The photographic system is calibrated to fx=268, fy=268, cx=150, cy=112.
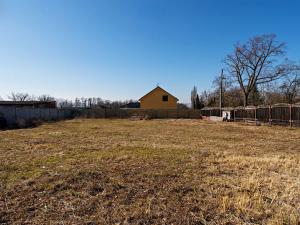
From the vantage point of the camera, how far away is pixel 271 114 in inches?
776

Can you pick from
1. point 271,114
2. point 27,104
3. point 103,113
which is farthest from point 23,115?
point 271,114

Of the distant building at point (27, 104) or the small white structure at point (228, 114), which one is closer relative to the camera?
the small white structure at point (228, 114)

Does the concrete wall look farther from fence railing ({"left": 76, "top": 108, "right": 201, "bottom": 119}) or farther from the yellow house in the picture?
the yellow house

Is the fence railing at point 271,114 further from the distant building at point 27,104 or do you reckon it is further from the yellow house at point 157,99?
the distant building at point 27,104

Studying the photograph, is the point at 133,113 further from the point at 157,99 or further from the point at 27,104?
the point at 27,104

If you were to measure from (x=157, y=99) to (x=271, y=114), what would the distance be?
2544cm

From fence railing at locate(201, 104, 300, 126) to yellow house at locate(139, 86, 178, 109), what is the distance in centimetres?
1749

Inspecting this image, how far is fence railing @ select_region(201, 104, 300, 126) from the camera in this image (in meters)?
17.3

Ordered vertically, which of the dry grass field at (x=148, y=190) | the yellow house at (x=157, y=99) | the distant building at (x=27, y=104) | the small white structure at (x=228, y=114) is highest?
the yellow house at (x=157, y=99)

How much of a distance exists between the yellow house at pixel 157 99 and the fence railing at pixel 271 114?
57.4 ft

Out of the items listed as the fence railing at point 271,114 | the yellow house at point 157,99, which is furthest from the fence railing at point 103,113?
the fence railing at point 271,114

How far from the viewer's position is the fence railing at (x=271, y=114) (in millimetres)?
17281

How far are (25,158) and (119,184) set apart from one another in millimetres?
3462

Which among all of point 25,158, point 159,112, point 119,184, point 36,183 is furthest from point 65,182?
point 159,112
